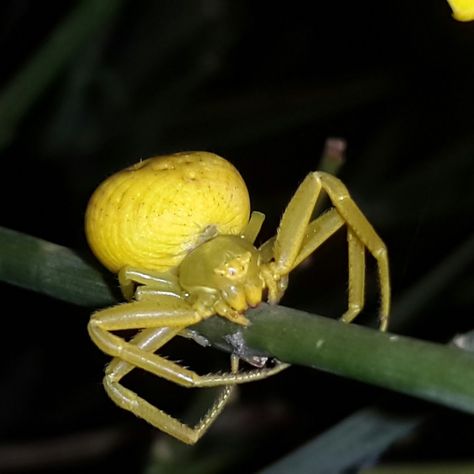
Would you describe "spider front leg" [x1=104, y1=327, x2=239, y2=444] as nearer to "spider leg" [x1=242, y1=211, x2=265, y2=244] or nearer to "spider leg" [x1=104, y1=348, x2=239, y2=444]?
"spider leg" [x1=104, y1=348, x2=239, y2=444]

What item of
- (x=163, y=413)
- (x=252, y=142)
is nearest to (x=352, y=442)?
(x=163, y=413)

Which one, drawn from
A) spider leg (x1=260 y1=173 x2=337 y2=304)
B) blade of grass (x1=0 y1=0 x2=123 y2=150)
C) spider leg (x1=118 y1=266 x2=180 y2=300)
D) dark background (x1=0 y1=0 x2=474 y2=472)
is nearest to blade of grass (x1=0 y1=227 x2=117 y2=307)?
spider leg (x1=118 y1=266 x2=180 y2=300)

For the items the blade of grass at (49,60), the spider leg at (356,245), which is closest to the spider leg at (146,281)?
the spider leg at (356,245)

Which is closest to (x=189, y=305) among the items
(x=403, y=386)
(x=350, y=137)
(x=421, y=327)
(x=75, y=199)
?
(x=403, y=386)

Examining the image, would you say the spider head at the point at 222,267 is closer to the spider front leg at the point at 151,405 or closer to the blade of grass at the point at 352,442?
the spider front leg at the point at 151,405

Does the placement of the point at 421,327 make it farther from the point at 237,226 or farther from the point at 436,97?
the point at 237,226

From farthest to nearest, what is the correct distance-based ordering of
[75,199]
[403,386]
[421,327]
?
1. [75,199]
2. [421,327]
3. [403,386]
